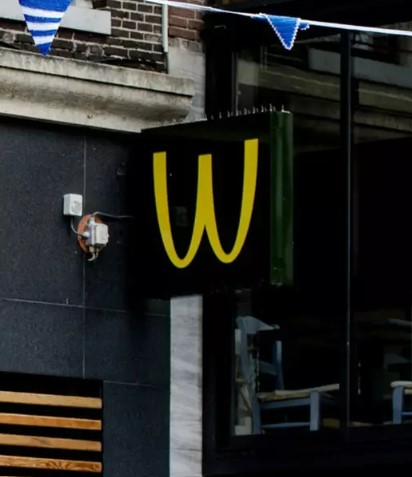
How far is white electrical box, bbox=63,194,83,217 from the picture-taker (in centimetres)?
1466

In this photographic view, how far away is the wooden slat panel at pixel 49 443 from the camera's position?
562 inches

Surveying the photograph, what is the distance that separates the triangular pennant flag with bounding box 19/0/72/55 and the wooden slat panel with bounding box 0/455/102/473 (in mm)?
Result: 3047

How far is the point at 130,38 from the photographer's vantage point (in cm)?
1520

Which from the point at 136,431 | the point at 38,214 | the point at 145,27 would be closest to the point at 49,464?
the point at 136,431

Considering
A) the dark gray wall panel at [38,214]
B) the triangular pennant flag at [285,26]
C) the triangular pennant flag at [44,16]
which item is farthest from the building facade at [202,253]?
the triangular pennant flag at [44,16]

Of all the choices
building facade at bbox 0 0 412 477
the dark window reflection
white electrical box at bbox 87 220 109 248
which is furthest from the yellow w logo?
the dark window reflection

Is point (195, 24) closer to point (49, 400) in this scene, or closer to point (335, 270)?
point (335, 270)

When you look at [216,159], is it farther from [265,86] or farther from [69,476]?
[69,476]

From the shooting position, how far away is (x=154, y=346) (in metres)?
15.1

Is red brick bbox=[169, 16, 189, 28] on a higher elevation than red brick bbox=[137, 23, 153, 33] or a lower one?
higher

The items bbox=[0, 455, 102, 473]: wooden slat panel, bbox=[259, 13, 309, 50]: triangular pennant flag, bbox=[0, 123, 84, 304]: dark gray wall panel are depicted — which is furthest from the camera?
bbox=[0, 123, 84, 304]: dark gray wall panel

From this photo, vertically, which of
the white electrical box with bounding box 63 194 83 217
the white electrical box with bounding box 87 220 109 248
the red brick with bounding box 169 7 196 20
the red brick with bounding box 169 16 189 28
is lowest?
the white electrical box with bounding box 87 220 109 248

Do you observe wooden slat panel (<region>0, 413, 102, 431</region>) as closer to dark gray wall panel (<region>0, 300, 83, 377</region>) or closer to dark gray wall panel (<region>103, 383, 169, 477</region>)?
dark gray wall panel (<region>103, 383, 169, 477</region>)

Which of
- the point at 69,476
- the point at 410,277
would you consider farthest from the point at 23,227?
the point at 410,277
